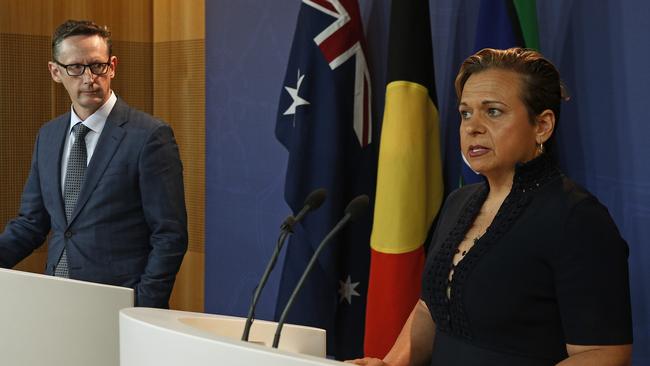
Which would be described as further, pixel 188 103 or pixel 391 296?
pixel 188 103

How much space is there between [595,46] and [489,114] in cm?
149

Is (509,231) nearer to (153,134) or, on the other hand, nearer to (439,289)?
(439,289)

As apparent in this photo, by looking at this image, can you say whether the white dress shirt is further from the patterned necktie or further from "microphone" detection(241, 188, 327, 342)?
"microphone" detection(241, 188, 327, 342)

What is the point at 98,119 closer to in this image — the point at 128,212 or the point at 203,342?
the point at 128,212

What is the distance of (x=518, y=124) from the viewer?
2.12 meters

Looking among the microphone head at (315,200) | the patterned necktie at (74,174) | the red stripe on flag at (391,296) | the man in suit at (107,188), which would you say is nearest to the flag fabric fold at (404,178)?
the red stripe on flag at (391,296)

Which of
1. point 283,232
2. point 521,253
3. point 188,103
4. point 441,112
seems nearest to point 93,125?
point 441,112

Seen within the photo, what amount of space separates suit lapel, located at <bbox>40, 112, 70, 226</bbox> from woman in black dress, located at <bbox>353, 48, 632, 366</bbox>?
5.04ft

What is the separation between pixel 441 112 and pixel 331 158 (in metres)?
0.51

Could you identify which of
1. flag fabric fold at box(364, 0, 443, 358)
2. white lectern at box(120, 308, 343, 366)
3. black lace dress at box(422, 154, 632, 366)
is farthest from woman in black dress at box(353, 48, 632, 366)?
flag fabric fold at box(364, 0, 443, 358)

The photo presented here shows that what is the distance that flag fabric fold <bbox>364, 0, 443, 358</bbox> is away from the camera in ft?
11.8

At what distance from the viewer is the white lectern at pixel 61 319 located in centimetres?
231

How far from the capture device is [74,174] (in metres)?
3.31

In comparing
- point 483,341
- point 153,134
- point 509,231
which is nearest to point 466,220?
point 509,231
